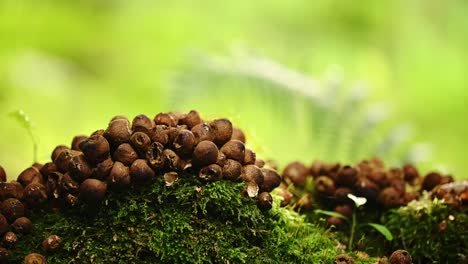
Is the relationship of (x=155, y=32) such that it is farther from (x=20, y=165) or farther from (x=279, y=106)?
(x=279, y=106)

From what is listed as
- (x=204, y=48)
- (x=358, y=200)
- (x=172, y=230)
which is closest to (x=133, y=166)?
(x=172, y=230)

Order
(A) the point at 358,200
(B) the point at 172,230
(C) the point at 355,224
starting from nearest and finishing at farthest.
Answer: (B) the point at 172,230 → (A) the point at 358,200 → (C) the point at 355,224

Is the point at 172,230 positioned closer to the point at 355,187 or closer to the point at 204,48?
the point at 355,187

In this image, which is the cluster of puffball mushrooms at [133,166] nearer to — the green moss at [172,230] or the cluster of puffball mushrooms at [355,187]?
the green moss at [172,230]

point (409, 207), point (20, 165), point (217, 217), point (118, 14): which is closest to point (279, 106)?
point (409, 207)

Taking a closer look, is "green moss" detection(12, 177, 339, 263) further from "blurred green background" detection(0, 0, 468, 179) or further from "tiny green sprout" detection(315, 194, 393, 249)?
"blurred green background" detection(0, 0, 468, 179)
